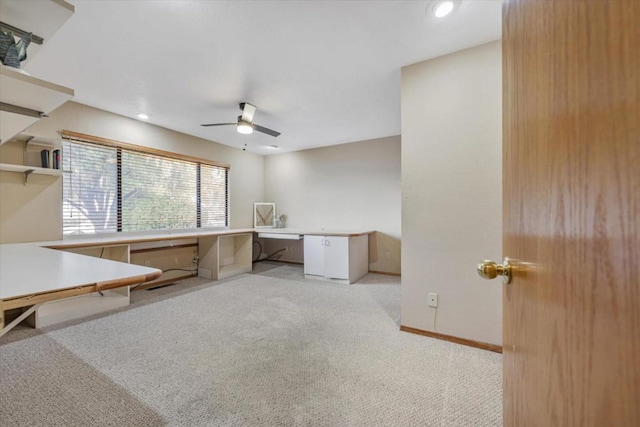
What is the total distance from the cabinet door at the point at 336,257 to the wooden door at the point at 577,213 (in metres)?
3.30

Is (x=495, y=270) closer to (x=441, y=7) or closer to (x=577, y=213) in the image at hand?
(x=577, y=213)

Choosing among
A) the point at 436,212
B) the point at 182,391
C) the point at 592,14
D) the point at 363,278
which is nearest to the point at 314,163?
the point at 363,278

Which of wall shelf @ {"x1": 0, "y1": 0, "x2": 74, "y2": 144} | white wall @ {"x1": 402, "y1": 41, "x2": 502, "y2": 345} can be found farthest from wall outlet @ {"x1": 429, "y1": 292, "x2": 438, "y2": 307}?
wall shelf @ {"x1": 0, "y1": 0, "x2": 74, "y2": 144}

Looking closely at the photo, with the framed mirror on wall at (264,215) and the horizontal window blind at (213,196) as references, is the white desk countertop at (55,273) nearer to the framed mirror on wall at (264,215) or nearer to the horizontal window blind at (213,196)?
the horizontal window blind at (213,196)

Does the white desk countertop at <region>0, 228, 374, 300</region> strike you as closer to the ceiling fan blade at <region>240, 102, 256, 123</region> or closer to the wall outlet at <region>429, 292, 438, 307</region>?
the wall outlet at <region>429, 292, 438, 307</region>

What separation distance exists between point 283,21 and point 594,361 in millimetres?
2169

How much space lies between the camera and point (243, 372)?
1.75 m

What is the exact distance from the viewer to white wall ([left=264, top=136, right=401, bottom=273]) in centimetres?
451

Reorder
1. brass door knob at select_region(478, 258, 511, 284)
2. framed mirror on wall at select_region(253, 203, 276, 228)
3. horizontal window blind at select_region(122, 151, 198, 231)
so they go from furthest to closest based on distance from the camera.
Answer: framed mirror on wall at select_region(253, 203, 276, 228) → horizontal window blind at select_region(122, 151, 198, 231) → brass door knob at select_region(478, 258, 511, 284)

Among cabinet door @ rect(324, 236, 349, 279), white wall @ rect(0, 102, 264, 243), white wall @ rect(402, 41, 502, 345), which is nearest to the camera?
white wall @ rect(402, 41, 502, 345)

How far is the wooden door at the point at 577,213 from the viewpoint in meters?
0.29

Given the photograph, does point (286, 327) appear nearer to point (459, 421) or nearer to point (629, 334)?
point (459, 421)

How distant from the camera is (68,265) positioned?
4.26 feet

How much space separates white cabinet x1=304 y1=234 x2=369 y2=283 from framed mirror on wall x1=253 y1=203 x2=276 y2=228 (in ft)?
5.23
